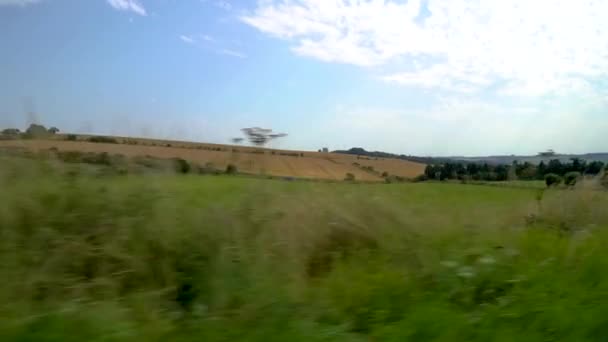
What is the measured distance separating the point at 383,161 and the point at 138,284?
463 inches

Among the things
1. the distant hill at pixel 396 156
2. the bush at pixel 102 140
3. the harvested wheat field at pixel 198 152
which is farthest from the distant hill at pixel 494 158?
the bush at pixel 102 140

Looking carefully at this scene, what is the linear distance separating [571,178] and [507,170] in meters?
1.85

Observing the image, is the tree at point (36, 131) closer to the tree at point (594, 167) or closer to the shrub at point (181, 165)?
the shrub at point (181, 165)

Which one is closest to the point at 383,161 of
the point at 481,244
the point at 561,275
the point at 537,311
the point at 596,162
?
the point at 596,162

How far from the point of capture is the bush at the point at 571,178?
1493cm

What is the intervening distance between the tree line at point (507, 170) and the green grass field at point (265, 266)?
6.55m

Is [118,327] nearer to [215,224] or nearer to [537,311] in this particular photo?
[215,224]

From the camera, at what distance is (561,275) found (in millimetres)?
7414

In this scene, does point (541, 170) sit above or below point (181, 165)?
below

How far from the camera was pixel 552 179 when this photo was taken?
16516 mm

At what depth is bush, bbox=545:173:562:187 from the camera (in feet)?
51.3

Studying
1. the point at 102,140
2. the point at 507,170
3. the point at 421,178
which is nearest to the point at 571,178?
the point at 507,170

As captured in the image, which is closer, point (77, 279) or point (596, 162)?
point (77, 279)

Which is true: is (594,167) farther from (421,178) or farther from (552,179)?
(421,178)
